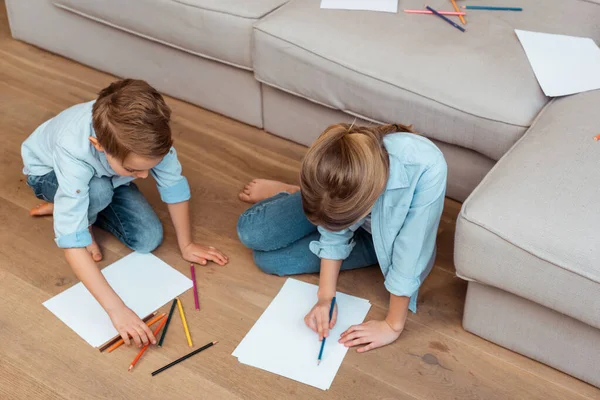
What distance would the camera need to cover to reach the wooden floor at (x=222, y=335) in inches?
54.7

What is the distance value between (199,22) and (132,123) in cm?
76

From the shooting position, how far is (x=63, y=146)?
4.89ft

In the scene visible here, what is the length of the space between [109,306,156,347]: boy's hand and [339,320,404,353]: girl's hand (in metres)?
0.42

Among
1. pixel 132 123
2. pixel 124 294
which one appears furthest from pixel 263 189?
pixel 132 123

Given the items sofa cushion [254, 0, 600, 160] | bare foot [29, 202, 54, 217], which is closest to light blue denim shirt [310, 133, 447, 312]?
sofa cushion [254, 0, 600, 160]

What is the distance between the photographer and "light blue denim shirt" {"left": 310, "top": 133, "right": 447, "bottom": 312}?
1.31 m

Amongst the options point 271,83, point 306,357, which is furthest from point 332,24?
point 306,357

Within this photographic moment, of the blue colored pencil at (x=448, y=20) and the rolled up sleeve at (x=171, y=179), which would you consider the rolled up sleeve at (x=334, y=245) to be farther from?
the blue colored pencil at (x=448, y=20)

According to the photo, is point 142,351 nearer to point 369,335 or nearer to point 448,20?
point 369,335

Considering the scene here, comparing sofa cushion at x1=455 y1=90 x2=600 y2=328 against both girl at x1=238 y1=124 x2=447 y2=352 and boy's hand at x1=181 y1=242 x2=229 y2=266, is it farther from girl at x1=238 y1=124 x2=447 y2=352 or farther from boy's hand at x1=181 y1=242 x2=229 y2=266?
boy's hand at x1=181 y1=242 x2=229 y2=266

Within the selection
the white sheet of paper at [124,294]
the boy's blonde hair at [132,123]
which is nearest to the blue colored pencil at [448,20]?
the boy's blonde hair at [132,123]

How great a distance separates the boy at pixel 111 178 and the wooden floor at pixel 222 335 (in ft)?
0.22

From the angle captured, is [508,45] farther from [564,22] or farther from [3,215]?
[3,215]

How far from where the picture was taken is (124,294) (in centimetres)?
159
